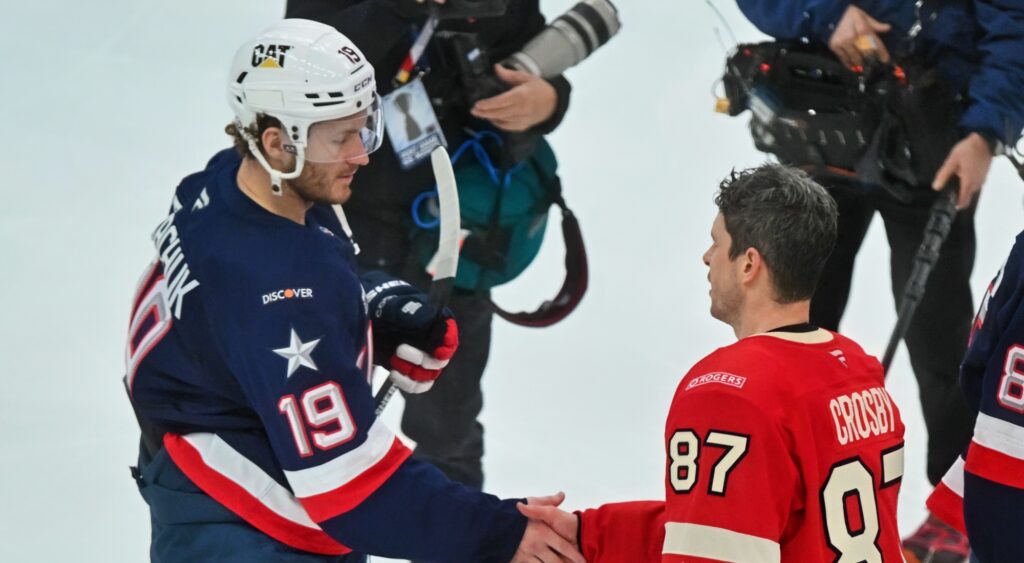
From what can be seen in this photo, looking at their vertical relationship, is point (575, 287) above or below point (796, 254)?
below

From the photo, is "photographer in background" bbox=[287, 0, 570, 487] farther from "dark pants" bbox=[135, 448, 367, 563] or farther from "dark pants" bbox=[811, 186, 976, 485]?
"dark pants" bbox=[135, 448, 367, 563]

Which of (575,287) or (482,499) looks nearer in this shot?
(482,499)

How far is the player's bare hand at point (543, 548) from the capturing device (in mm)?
2701

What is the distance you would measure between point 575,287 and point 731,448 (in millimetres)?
1768

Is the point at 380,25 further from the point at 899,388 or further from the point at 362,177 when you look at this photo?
the point at 899,388

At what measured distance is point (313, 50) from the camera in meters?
2.73

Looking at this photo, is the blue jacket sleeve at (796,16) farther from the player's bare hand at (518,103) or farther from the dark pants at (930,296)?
the player's bare hand at (518,103)

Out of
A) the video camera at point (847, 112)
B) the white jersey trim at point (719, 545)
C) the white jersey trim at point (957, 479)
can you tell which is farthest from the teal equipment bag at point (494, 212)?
the white jersey trim at point (719, 545)

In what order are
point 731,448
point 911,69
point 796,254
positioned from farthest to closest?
point 911,69 < point 796,254 < point 731,448

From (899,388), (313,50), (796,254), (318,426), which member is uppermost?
(313,50)

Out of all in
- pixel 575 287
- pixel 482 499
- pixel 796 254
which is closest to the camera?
pixel 796 254

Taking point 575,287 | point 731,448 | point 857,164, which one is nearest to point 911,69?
point 857,164

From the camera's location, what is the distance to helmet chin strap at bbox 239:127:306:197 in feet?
8.76

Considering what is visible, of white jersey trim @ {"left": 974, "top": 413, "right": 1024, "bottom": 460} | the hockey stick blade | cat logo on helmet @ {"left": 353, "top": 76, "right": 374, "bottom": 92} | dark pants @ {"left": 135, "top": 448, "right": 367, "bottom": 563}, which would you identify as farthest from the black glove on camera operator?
white jersey trim @ {"left": 974, "top": 413, "right": 1024, "bottom": 460}
